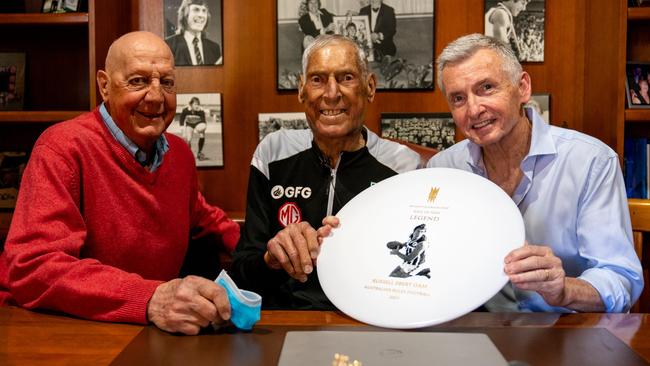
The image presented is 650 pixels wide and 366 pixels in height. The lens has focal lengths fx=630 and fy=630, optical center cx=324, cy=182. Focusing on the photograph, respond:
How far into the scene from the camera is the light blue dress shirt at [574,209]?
1537mm

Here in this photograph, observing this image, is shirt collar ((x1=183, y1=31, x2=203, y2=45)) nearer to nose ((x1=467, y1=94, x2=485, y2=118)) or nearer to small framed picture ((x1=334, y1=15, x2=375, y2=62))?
small framed picture ((x1=334, y1=15, x2=375, y2=62))

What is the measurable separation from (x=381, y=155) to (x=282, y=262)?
2.16 ft

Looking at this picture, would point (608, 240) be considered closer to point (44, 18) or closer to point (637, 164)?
point (637, 164)

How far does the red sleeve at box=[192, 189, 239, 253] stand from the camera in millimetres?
2139

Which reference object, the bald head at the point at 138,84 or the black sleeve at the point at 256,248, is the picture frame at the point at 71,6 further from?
the black sleeve at the point at 256,248

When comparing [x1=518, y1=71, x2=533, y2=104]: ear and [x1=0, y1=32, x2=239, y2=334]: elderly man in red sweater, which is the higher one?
[x1=518, y1=71, x2=533, y2=104]: ear

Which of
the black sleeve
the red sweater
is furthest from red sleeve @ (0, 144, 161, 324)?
the black sleeve

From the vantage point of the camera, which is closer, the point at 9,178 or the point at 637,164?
the point at 637,164

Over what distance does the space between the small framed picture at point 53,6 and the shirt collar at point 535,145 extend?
1.95 meters

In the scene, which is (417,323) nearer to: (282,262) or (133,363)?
(282,262)

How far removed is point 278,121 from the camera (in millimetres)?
3002

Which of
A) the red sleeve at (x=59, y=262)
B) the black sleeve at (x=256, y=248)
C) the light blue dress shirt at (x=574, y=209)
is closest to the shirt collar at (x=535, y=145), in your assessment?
the light blue dress shirt at (x=574, y=209)

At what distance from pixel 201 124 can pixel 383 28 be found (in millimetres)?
973

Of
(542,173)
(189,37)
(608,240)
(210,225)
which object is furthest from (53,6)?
(608,240)
